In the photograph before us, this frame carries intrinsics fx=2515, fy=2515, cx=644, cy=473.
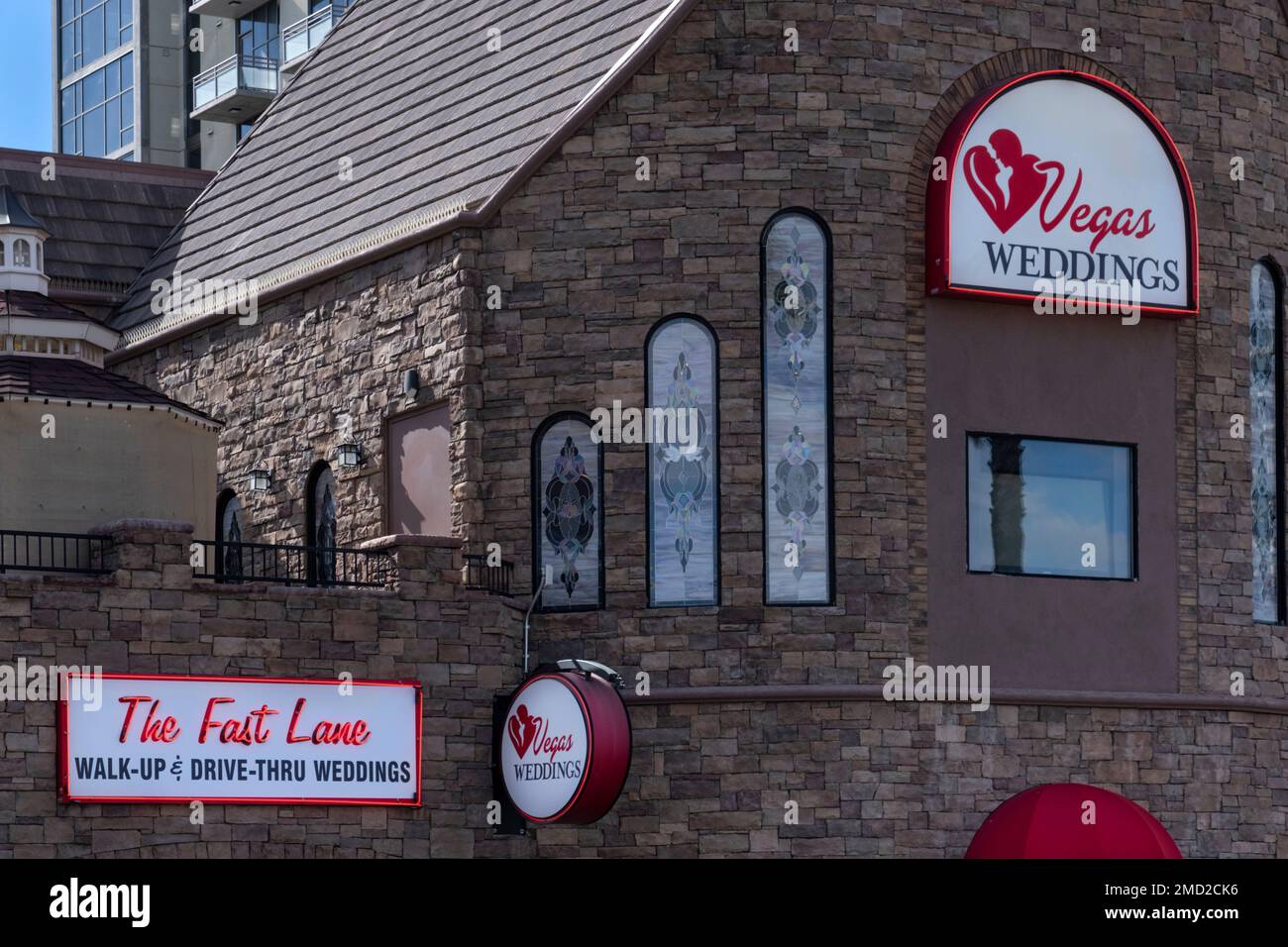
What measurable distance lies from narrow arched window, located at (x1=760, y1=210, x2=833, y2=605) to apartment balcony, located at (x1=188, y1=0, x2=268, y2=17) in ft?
141

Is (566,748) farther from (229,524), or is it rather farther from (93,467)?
(229,524)

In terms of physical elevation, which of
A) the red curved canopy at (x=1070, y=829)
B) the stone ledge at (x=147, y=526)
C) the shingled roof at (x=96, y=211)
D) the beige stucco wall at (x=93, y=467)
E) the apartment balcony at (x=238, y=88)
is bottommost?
the red curved canopy at (x=1070, y=829)

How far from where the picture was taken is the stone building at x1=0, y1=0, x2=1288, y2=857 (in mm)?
25078

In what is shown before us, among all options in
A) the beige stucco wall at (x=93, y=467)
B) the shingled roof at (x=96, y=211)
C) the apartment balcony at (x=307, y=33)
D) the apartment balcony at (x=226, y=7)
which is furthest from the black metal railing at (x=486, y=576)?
the apartment balcony at (x=226, y=7)

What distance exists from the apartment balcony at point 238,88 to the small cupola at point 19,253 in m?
37.3

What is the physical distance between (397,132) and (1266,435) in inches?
442

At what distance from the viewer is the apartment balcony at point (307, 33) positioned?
61312 mm

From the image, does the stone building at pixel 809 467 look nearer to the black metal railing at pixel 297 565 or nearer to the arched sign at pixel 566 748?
the arched sign at pixel 566 748

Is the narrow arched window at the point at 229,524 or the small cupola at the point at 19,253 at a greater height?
the small cupola at the point at 19,253

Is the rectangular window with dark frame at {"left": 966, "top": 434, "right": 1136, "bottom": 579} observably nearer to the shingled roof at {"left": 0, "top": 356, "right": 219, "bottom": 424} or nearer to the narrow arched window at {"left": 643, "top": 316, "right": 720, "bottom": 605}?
the narrow arched window at {"left": 643, "top": 316, "right": 720, "bottom": 605}

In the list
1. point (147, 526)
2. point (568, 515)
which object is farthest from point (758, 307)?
point (147, 526)

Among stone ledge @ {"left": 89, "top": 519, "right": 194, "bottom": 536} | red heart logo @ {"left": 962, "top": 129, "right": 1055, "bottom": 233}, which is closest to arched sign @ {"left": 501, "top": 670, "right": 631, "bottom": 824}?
stone ledge @ {"left": 89, "top": 519, "right": 194, "bottom": 536}

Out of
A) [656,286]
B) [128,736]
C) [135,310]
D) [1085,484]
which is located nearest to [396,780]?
[128,736]

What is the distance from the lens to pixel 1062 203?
26625 millimetres
